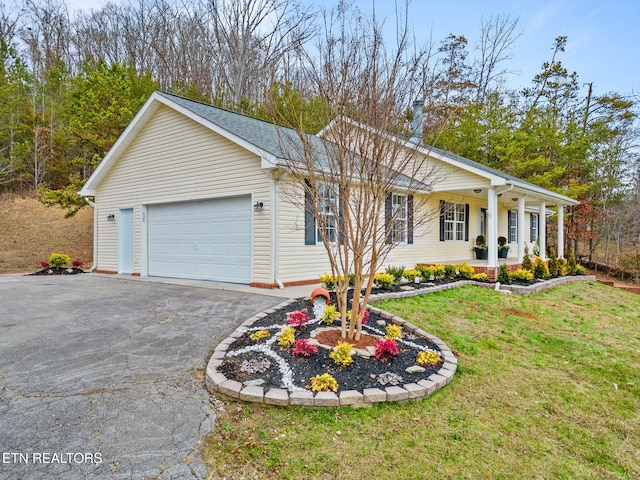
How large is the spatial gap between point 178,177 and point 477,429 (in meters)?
9.01

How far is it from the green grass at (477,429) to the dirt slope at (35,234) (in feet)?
47.3

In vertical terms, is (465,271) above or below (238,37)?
below

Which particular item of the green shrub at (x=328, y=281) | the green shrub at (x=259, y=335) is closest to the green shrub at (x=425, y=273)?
the green shrub at (x=328, y=281)

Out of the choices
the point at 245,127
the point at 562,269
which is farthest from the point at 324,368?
the point at 562,269

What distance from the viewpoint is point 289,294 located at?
6898 millimetres

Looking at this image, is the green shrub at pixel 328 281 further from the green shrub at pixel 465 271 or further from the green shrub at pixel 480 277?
the green shrub at pixel 480 277

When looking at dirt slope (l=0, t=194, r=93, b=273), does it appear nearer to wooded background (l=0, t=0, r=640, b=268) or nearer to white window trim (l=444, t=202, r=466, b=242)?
wooded background (l=0, t=0, r=640, b=268)

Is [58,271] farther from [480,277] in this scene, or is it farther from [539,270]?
[539,270]

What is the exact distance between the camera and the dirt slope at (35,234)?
14.1 meters

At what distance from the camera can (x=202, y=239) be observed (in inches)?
367

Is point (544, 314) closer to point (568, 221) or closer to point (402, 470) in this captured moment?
point (402, 470)

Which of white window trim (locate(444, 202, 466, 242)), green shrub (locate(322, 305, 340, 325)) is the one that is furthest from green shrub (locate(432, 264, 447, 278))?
green shrub (locate(322, 305, 340, 325))

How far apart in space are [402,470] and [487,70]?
80.7ft

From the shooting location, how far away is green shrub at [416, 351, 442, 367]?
140 inches
